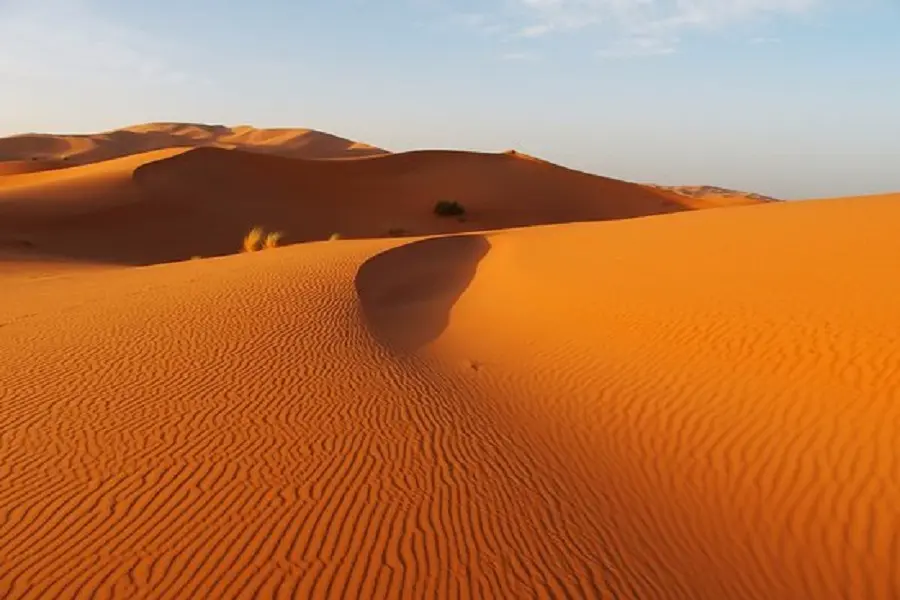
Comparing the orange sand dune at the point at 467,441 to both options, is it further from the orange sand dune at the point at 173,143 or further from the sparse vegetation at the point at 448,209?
the orange sand dune at the point at 173,143

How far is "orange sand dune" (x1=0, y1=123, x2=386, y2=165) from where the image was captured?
70.8 metres

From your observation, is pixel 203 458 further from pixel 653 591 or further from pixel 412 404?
pixel 653 591

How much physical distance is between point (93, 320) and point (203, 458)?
5.18 metres

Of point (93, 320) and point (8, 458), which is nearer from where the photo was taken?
point (8, 458)

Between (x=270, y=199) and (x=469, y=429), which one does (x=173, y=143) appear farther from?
(x=469, y=429)

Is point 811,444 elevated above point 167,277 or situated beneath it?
elevated above

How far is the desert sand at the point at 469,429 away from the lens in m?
3.94

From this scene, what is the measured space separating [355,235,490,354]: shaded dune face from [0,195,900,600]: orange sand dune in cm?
14

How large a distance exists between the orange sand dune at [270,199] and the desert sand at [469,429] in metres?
12.6

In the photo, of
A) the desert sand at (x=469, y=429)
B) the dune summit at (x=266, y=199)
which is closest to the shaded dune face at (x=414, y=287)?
the desert sand at (x=469, y=429)

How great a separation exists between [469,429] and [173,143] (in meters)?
86.0

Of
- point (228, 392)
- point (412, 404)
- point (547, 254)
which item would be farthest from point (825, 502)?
point (547, 254)

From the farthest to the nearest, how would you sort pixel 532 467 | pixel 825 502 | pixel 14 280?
pixel 14 280
pixel 532 467
pixel 825 502

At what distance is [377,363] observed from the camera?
313 inches
